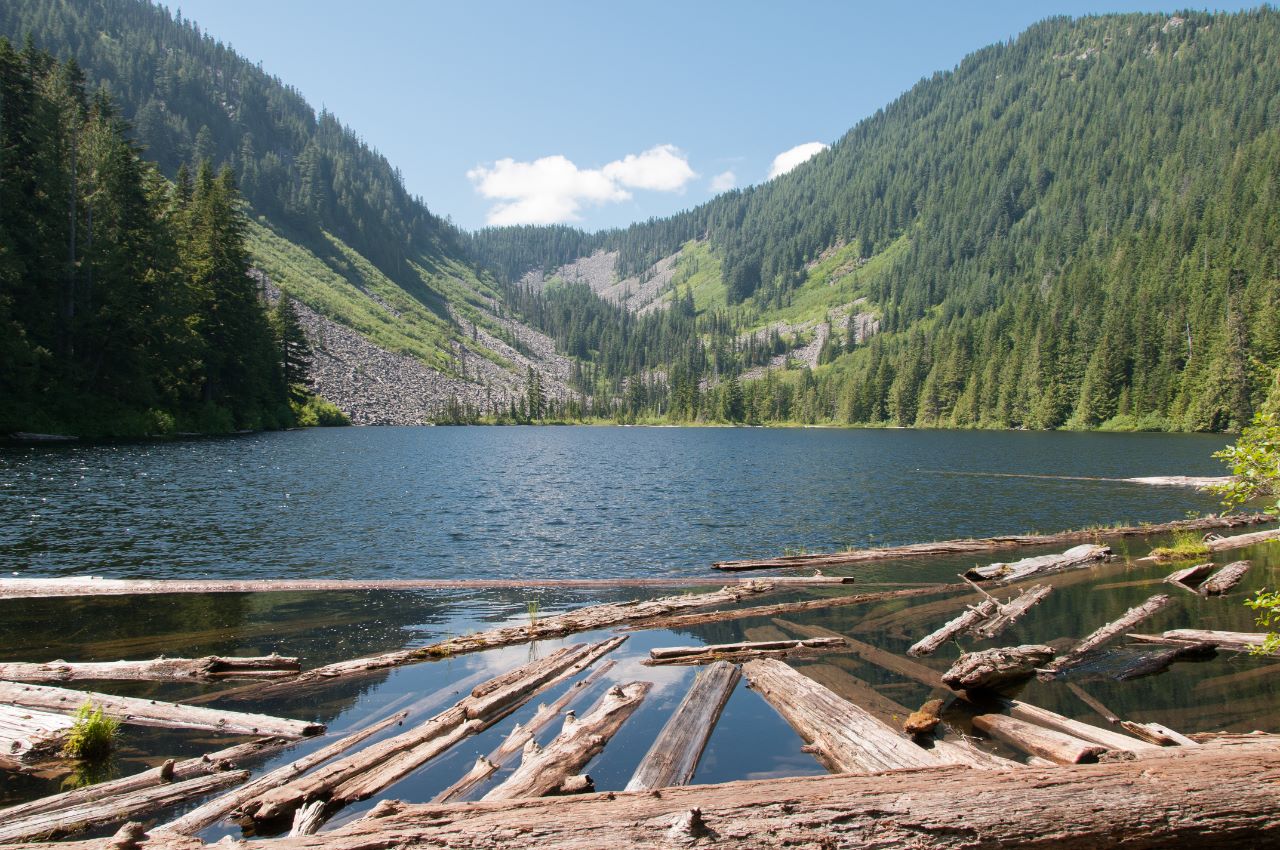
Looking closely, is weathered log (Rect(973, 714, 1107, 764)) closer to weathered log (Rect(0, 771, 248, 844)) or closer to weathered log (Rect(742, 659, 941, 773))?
weathered log (Rect(742, 659, 941, 773))

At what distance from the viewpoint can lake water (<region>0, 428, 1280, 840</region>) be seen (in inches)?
459

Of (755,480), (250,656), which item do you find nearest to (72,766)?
(250,656)

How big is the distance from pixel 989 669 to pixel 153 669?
15537 mm

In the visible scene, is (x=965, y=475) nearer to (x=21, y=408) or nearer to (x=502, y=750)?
(x=502, y=750)

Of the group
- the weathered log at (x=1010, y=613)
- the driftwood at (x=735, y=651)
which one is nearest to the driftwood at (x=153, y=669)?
the driftwood at (x=735, y=651)

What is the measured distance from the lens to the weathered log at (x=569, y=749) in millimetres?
8039

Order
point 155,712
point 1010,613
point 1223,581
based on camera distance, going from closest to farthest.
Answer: point 155,712
point 1010,613
point 1223,581

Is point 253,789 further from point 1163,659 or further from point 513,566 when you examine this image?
point 513,566

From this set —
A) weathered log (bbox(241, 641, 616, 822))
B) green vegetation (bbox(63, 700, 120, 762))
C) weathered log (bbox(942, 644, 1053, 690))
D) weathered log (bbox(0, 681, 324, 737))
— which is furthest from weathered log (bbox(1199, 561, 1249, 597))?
green vegetation (bbox(63, 700, 120, 762))

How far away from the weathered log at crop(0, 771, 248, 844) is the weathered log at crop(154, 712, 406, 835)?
49 cm

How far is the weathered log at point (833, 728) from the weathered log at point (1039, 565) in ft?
39.0

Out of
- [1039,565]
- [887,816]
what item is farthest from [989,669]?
[1039,565]

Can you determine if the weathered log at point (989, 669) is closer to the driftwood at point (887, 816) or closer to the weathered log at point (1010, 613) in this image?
Result: the weathered log at point (1010, 613)

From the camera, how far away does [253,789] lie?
8.33m
